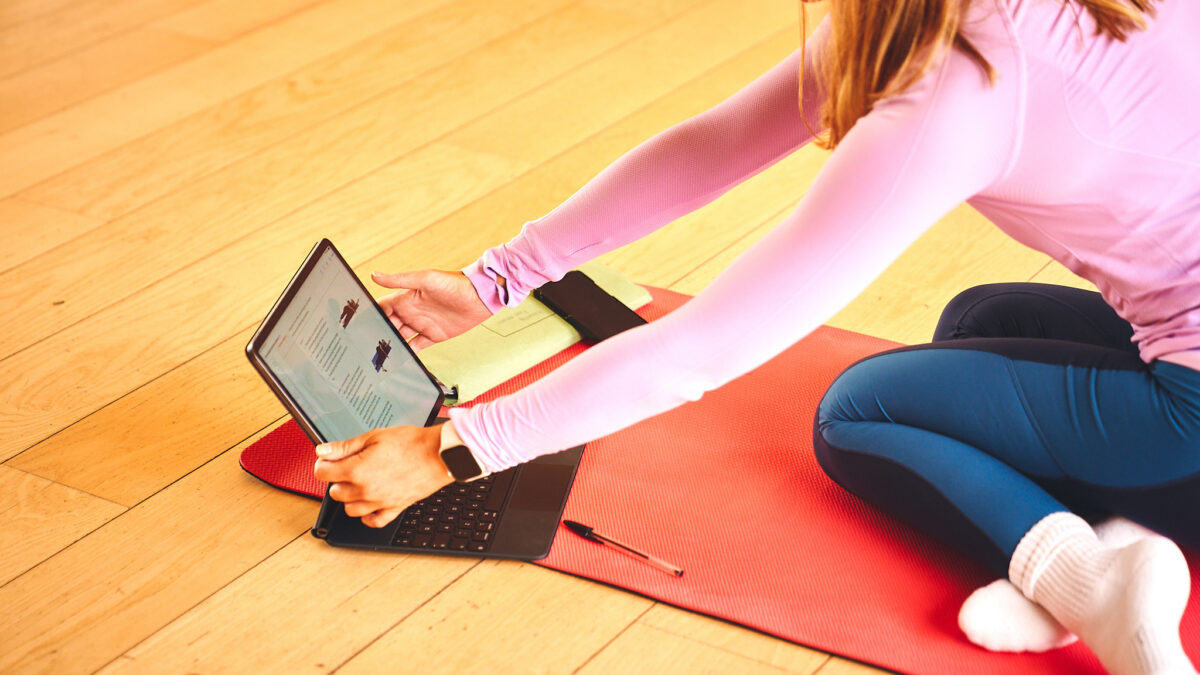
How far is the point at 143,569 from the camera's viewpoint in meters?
1.25

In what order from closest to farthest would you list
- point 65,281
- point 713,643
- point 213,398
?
point 713,643, point 213,398, point 65,281

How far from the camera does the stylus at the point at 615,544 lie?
3.90 feet

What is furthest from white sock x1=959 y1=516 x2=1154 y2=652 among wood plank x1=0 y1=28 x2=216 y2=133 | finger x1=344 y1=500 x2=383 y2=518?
wood plank x1=0 y1=28 x2=216 y2=133

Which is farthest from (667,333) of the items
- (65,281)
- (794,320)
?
(65,281)

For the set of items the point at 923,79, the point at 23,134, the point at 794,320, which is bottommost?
the point at 794,320

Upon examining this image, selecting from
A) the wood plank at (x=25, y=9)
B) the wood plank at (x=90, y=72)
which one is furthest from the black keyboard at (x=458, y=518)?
the wood plank at (x=25, y=9)

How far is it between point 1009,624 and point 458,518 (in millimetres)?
559

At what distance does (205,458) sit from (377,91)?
1191mm

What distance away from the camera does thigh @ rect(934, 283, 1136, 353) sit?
1.27m

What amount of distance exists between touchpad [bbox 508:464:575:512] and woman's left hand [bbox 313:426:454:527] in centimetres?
22

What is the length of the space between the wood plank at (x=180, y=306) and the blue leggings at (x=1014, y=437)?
93cm

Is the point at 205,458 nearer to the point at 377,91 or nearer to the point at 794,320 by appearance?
the point at 794,320

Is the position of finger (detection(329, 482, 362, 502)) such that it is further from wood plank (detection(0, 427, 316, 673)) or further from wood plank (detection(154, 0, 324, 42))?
wood plank (detection(154, 0, 324, 42))

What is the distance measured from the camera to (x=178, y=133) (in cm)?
228
